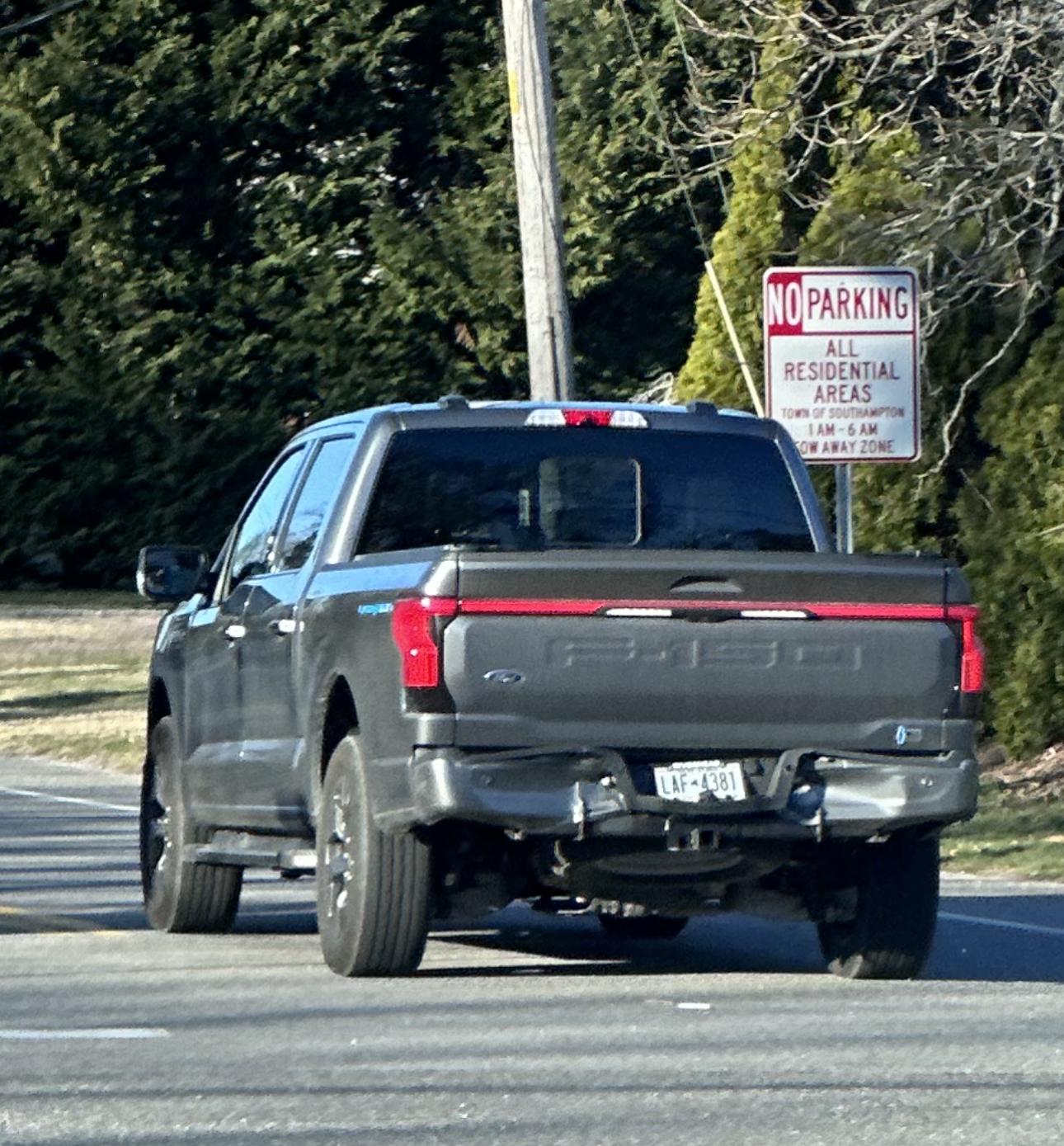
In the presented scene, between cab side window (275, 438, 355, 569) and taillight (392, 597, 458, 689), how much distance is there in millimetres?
1511

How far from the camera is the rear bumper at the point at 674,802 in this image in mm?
9344

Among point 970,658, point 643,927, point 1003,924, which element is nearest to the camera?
point 970,658

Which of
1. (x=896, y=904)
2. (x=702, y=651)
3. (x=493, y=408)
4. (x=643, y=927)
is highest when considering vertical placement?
(x=493, y=408)

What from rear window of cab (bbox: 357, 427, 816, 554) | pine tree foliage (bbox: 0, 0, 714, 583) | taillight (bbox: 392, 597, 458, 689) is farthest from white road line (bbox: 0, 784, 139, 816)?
pine tree foliage (bbox: 0, 0, 714, 583)

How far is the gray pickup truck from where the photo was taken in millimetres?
9352

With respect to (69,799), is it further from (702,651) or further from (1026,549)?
(702,651)

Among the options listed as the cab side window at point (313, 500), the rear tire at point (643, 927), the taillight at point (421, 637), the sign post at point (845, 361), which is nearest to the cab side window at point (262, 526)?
the cab side window at point (313, 500)

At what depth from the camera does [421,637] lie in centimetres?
931

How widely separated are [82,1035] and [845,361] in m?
7.32

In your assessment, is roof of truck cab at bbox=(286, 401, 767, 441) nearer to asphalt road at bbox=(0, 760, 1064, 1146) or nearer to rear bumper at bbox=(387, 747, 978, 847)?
rear bumper at bbox=(387, 747, 978, 847)

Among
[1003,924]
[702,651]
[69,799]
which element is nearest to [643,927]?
[1003,924]

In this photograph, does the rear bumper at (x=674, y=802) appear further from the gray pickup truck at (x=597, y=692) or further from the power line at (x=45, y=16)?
the power line at (x=45, y=16)

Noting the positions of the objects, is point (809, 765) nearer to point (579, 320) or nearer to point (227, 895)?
point (227, 895)

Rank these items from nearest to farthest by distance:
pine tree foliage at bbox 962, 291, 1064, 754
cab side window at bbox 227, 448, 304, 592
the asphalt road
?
the asphalt road, cab side window at bbox 227, 448, 304, 592, pine tree foliage at bbox 962, 291, 1064, 754
